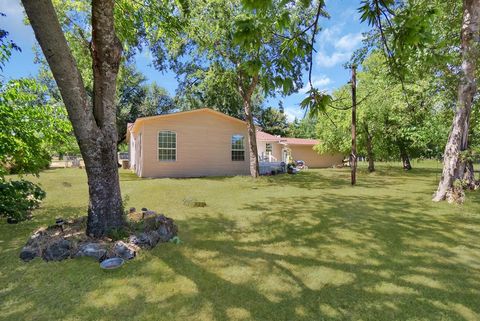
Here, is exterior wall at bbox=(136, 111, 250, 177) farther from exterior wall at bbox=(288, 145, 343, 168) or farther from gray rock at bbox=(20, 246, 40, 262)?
exterior wall at bbox=(288, 145, 343, 168)

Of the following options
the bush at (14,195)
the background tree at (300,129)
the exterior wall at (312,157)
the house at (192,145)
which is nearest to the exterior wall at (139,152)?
the house at (192,145)

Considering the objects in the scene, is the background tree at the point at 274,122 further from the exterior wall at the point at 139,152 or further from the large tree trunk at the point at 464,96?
the large tree trunk at the point at 464,96

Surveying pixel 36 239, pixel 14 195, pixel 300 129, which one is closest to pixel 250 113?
pixel 14 195

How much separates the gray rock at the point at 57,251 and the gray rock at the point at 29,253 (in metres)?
0.15

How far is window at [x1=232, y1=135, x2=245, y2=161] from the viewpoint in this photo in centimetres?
1812

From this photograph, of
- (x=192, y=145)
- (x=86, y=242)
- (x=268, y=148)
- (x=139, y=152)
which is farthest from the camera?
(x=268, y=148)

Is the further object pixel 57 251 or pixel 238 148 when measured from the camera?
pixel 238 148

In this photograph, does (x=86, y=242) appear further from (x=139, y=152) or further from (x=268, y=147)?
(x=268, y=147)

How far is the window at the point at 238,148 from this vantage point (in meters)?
18.1

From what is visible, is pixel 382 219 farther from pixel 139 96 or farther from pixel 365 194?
pixel 139 96

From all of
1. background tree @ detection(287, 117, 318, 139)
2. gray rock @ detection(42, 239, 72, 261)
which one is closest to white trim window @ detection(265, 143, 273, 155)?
background tree @ detection(287, 117, 318, 139)

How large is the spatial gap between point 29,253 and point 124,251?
1429mm

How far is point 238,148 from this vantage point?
1831 centimetres

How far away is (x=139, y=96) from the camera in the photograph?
1246 inches
